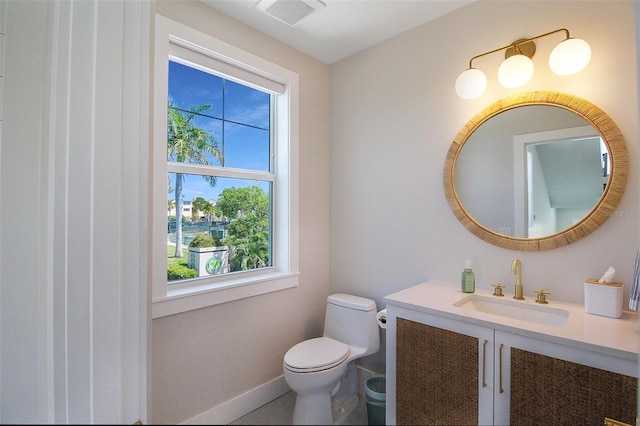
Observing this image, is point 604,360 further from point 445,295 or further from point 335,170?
point 335,170

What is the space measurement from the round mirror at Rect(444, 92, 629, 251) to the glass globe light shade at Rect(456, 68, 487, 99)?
0.34 ft

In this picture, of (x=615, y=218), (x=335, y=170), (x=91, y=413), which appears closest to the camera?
(x=91, y=413)

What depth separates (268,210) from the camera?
1317 millimetres

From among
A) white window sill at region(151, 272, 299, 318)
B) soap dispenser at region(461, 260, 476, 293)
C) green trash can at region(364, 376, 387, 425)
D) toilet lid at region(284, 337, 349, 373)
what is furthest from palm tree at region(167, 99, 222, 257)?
soap dispenser at region(461, 260, 476, 293)

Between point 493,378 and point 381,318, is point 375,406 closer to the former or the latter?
point 381,318

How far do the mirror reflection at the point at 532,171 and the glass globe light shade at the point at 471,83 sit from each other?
0.15 meters

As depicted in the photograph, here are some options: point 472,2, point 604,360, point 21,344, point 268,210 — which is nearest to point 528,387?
point 604,360

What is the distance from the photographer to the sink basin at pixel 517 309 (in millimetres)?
1127

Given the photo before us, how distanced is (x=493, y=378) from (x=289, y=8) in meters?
1.71

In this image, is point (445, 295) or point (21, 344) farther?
point (445, 295)

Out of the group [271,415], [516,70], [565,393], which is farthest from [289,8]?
[565,393]

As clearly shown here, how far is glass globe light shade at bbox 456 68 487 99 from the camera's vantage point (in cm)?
134

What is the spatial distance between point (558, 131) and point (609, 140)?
17 cm

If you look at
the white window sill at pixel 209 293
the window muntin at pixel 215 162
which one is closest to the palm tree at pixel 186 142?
the window muntin at pixel 215 162
